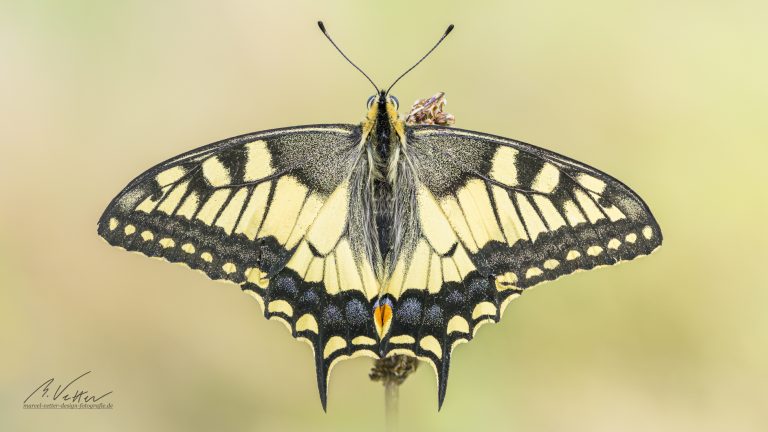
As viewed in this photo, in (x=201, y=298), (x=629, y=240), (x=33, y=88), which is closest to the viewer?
(x=629, y=240)

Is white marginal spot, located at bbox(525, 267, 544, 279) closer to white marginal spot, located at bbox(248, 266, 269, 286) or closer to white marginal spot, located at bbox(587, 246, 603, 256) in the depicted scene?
white marginal spot, located at bbox(587, 246, 603, 256)

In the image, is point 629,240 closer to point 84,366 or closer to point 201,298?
point 201,298

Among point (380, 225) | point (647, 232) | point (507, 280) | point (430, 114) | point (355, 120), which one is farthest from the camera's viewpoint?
point (355, 120)

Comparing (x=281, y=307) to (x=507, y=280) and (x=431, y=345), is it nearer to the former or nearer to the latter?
(x=431, y=345)

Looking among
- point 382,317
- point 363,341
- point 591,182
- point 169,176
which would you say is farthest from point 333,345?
point 591,182

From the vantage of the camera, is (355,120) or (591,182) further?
(355,120)

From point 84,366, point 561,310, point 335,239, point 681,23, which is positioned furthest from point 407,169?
point 681,23

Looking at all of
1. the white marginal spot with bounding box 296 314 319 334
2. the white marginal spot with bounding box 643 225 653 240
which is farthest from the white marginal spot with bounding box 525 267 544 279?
the white marginal spot with bounding box 296 314 319 334
